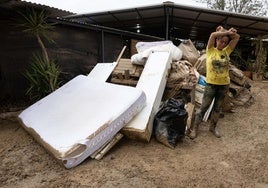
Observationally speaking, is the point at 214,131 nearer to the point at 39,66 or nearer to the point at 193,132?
the point at 193,132

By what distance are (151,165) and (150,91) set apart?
1398 mm

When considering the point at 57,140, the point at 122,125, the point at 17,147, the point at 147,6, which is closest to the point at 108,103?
the point at 122,125

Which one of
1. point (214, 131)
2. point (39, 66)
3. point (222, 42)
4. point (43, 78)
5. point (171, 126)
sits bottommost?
point (214, 131)

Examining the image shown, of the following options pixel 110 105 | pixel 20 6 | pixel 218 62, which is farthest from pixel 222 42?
pixel 20 6

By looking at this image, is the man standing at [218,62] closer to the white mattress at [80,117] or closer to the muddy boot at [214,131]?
the muddy boot at [214,131]

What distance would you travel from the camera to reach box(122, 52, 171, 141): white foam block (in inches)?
128

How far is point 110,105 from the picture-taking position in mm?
3279

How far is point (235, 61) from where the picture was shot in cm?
1035

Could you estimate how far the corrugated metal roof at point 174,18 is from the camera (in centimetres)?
751

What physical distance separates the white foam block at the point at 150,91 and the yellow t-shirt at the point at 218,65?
863mm

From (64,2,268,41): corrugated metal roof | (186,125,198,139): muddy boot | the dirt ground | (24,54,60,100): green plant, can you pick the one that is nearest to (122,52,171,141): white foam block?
the dirt ground

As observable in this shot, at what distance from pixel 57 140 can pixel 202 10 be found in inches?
248

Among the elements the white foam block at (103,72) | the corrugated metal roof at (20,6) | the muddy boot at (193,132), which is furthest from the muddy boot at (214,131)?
the corrugated metal roof at (20,6)

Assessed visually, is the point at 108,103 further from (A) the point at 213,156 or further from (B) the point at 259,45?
(B) the point at 259,45
